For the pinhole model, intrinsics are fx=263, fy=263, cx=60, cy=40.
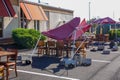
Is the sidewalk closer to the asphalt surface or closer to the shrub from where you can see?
the asphalt surface

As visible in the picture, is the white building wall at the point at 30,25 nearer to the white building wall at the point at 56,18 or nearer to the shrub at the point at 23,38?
the shrub at the point at 23,38

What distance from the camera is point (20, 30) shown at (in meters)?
19.8

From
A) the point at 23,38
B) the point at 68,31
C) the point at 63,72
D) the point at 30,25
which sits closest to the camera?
the point at 63,72

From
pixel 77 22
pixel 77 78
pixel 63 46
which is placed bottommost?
pixel 77 78

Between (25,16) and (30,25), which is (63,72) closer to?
(25,16)

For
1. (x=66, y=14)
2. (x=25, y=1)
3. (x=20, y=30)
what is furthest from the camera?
(x=66, y=14)

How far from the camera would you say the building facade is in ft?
62.6

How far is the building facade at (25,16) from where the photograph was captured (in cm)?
1909

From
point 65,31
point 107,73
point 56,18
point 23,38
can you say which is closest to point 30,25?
point 23,38

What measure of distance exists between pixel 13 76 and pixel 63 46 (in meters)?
6.05

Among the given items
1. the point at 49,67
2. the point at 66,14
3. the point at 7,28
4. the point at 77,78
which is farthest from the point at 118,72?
the point at 66,14

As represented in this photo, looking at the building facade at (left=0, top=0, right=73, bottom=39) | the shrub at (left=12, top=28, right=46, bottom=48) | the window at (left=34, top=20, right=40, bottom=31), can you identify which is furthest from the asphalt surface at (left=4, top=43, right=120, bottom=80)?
the window at (left=34, top=20, right=40, bottom=31)

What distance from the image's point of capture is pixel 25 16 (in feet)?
76.0

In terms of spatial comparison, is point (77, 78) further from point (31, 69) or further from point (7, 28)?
point (7, 28)
